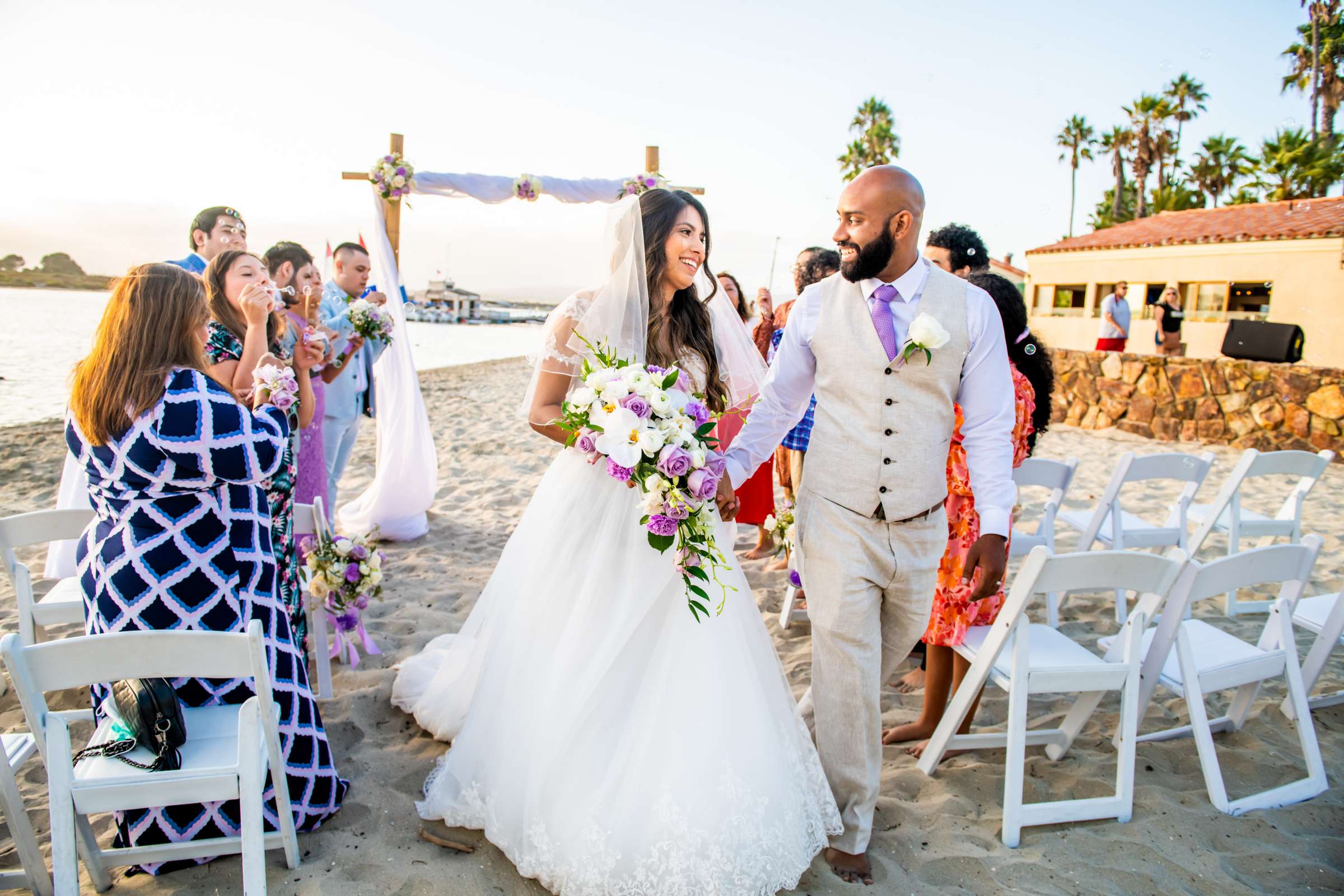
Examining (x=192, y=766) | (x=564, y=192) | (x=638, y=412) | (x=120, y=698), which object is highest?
(x=564, y=192)

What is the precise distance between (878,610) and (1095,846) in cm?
112

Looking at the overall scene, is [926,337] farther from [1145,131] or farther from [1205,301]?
[1145,131]

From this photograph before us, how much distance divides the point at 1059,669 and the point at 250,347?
135 inches

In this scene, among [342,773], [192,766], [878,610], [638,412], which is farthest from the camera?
[342,773]

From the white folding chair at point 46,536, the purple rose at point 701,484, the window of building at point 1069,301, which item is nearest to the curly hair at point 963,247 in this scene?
the purple rose at point 701,484

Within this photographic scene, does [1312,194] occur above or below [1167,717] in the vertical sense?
above

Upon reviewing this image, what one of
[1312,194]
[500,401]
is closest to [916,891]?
[500,401]

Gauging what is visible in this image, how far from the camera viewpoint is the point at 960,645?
3037 mm

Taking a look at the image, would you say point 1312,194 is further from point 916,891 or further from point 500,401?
point 916,891

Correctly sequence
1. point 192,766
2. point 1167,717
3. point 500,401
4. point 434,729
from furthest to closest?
point 500,401 → point 1167,717 → point 434,729 → point 192,766

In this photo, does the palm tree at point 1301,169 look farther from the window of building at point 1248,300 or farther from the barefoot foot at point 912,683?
the barefoot foot at point 912,683

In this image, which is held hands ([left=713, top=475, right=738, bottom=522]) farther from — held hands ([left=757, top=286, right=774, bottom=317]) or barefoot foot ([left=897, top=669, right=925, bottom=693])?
held hands ([left=757, top=286, right=774, bottom=317])

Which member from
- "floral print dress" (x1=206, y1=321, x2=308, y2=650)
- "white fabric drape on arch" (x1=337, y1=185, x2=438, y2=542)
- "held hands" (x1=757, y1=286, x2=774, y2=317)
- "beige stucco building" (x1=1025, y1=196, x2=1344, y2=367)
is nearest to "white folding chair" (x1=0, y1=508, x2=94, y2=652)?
"floral print dress" (x1=206, y1=321, x2=308, y2=650)

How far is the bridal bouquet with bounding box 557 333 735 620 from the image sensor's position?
226 cm
